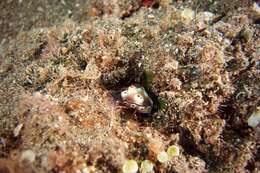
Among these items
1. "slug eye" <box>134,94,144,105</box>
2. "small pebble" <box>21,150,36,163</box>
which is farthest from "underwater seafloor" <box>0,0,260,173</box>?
"slug eye" <box>134,94,144,105</box>

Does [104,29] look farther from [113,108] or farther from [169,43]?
[113,108]

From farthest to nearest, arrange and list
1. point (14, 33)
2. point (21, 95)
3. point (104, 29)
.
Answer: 1. point (14, 33)
2. point (104, 29)
3. point (21, 95)

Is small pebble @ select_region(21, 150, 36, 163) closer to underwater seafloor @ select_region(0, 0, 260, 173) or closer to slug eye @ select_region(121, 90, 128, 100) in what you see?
underwater seafloor @ select_region(0, 0, 260, 173)

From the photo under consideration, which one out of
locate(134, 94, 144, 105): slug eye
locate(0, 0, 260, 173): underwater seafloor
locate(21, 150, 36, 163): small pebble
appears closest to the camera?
locate(21, 150, 36, 163): small pebble

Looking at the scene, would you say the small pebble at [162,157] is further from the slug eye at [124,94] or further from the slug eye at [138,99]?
the slug eye at [124,94]

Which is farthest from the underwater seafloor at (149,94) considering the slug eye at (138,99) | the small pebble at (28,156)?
the slug eye at (138,99)

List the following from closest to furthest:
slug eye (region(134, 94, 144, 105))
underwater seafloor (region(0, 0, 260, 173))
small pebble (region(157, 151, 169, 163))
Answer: underwater seafloor (region(0, 0, 260, 173))
small pebble (region(157, 151, 169, 163))
slug eye (region(134, 94, 144, 105))

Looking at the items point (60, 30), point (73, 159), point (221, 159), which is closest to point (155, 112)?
point (221, 159)

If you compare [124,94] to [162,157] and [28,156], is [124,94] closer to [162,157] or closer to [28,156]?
[162,157]
